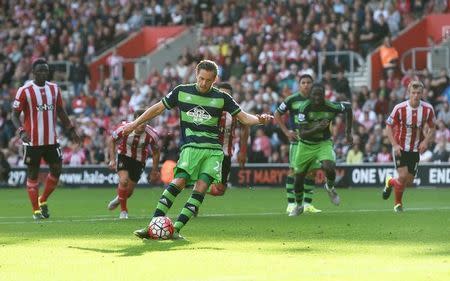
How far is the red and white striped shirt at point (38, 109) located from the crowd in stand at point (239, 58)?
12.5 meters

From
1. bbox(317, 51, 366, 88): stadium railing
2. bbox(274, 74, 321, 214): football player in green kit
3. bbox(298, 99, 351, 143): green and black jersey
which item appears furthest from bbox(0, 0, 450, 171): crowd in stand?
bbox(298, 99, 351, 143): green and black jersey

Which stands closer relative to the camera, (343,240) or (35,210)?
(343,240)

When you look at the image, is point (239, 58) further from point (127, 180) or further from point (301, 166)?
point (127, 180)

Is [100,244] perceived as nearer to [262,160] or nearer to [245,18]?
[262,160]

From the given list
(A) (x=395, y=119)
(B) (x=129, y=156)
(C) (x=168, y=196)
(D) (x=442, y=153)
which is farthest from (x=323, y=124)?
(D) (x=442, y=153)

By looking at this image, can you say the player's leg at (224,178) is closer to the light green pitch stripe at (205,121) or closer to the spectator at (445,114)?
the light green pitch stripe at (205,121)

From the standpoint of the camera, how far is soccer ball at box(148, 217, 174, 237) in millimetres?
13156

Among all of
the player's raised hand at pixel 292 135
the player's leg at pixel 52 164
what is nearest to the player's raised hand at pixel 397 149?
the player's raised hand at pixel 292 135

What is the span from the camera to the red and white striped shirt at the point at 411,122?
18.7m

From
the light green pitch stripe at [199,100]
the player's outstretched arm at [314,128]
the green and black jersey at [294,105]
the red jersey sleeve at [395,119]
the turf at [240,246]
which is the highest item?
the green and black jersey at [294,105]

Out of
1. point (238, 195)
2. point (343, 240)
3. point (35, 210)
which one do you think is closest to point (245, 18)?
point (238, 195)

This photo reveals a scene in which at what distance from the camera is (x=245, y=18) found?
3609 cm

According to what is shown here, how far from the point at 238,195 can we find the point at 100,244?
12.8m

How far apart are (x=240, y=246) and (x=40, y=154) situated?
5.83 m
